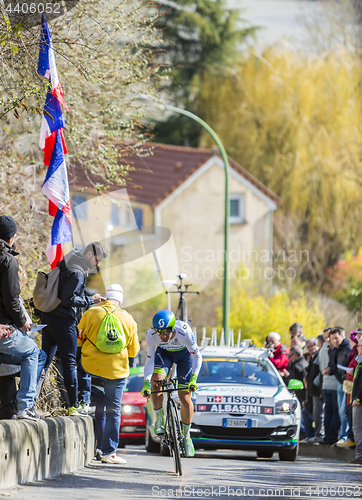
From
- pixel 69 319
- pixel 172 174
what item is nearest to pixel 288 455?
pixel 69 319

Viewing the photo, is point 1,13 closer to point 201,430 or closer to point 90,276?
point 90,276

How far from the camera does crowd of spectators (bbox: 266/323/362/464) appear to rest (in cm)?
1259

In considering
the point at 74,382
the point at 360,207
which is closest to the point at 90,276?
the point at 74,382

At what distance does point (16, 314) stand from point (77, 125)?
7.08 meters

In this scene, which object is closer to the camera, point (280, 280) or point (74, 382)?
point (74, 382)

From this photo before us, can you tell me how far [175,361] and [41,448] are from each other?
275 cm

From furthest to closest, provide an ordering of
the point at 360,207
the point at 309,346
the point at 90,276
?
the point at 360,207, the point at 309,346, the point at 90,276

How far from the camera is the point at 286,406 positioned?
39.8 feet

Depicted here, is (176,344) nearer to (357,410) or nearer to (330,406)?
(357,410)

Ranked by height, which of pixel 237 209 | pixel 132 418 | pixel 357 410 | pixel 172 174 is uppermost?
pixel 172 174

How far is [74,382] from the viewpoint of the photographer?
920 cm

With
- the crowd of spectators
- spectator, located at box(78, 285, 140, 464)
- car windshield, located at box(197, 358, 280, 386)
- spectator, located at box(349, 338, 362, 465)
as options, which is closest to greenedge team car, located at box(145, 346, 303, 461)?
car windshield, located at box(197, 358, 280, 386)

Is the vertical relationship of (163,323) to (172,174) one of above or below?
below

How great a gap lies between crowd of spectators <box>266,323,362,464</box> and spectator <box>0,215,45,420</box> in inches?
231
